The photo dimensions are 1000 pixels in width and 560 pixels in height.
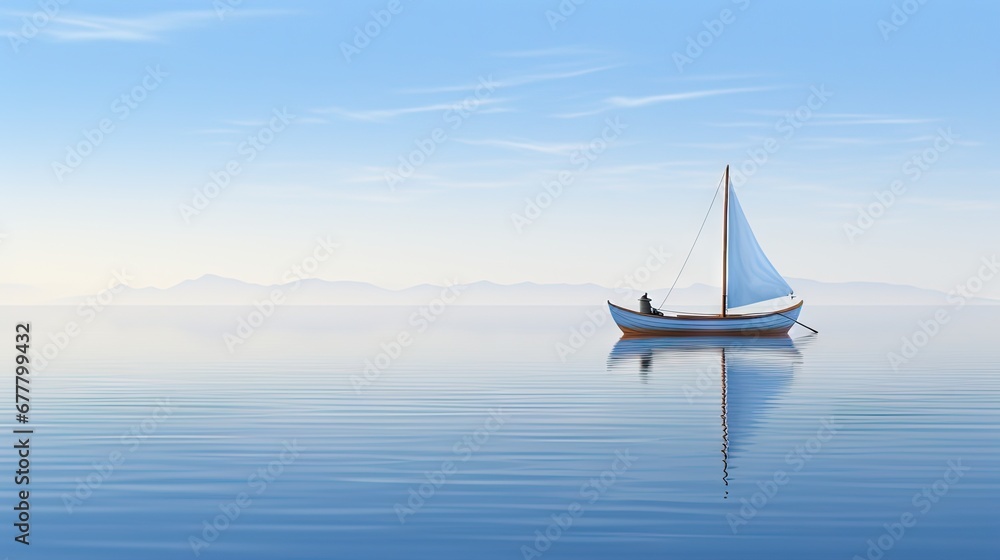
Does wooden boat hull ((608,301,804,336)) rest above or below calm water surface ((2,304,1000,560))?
above

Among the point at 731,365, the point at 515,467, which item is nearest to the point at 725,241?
the point at 731,365

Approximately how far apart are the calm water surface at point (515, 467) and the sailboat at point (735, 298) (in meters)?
34.2

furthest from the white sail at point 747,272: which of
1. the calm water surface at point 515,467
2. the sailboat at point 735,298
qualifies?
the calm water surface at point 515,467

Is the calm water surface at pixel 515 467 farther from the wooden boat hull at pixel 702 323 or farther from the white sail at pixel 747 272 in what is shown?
the wooden boat hull at pixel 702 323

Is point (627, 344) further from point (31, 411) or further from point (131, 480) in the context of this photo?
point (131, 480)

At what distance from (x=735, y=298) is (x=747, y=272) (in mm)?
2044

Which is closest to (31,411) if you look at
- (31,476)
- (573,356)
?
(31,476)

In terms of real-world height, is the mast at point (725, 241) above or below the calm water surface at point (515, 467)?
Answer: above

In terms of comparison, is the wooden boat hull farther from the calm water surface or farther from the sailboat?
the calm water surface

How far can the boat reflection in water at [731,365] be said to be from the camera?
92.9ft

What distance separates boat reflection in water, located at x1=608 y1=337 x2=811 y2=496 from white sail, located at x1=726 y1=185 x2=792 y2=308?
3192 mm

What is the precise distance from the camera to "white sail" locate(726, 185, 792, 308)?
3056 inches

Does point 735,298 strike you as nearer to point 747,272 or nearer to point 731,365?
point 747,272

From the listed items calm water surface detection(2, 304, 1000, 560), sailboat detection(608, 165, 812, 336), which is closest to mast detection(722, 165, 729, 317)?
sailboat detection(608, 165, 812, 336)
